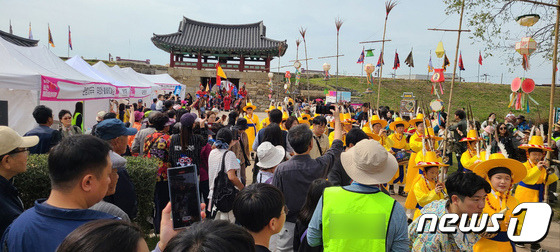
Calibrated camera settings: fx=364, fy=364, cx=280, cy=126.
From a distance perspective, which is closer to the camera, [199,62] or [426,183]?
[426,183]

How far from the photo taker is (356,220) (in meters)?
2.08

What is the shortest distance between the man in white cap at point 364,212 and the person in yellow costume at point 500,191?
1641 mm

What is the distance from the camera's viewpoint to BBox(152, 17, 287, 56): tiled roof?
34125 millimetres

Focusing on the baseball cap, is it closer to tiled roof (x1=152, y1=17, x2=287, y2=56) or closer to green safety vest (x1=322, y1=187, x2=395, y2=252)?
green safety vest (x1=322, y1=187, x2=395, y2=252)

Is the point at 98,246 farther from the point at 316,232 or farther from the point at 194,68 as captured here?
the point at 194,68

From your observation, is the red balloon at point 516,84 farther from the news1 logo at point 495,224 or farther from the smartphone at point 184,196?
the smartphone at point 184,196

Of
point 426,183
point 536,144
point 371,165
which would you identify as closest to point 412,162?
point 536,144

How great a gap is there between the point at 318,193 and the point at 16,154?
6.94 feet

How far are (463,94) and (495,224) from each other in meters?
37.5

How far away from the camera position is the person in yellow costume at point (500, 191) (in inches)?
127

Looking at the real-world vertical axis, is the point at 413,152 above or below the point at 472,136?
below

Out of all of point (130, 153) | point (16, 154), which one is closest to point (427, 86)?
point (130, 153)

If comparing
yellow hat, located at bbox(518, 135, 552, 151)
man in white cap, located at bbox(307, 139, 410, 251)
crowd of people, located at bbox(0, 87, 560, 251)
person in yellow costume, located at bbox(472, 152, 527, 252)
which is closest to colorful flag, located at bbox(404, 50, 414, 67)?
yellow hat, located at bbox(518, 135, 552, 151)

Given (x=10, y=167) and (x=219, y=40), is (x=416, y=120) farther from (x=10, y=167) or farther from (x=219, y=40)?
(x=219, y=40)
